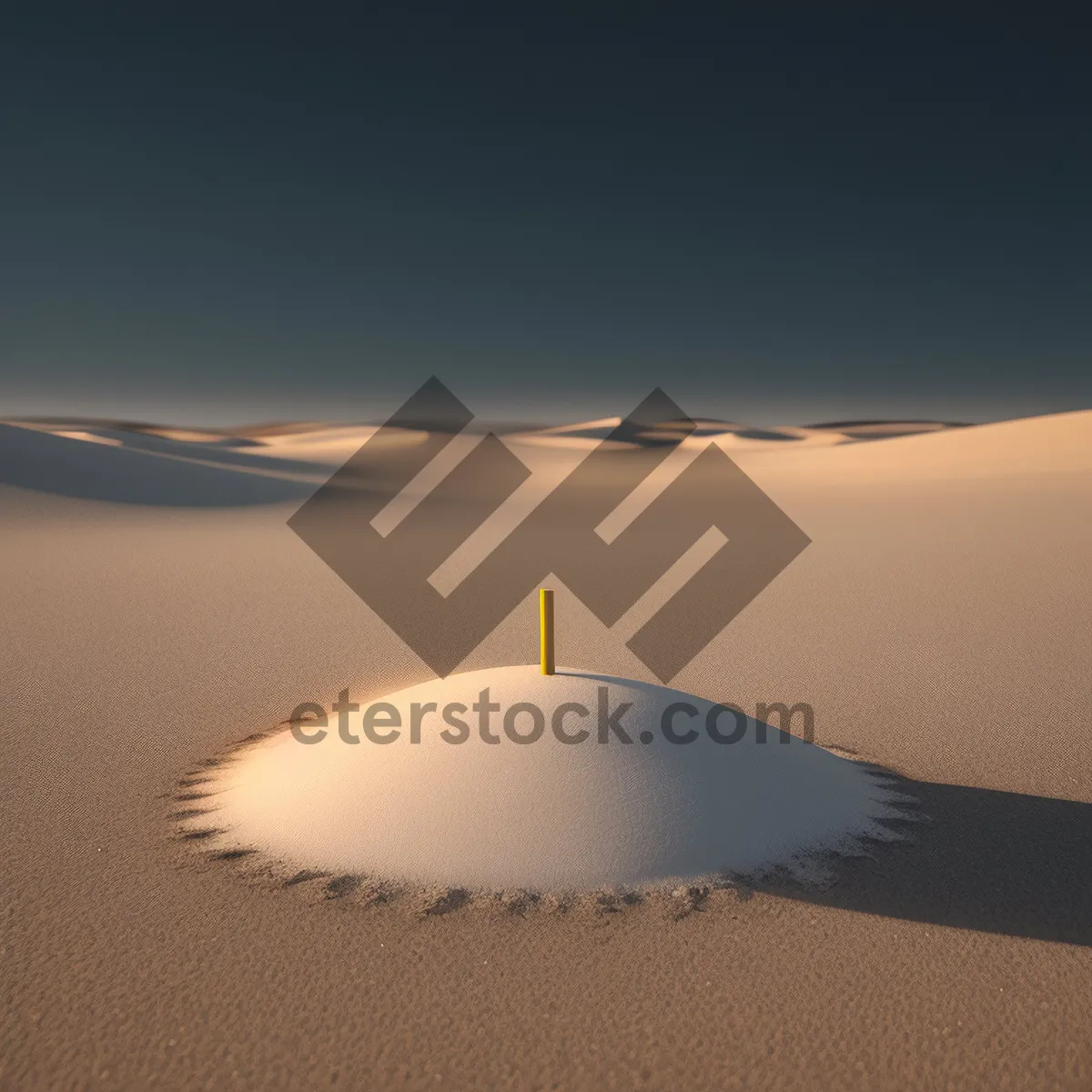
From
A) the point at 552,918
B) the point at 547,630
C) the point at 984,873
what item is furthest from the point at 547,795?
the point at 984,873

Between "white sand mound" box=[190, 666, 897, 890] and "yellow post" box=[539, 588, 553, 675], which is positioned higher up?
"yellow post" box=[539, 588, 553, 675]

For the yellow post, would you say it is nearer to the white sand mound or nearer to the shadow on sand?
the white sand mound

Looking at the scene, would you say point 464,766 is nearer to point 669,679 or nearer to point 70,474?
point 669,679

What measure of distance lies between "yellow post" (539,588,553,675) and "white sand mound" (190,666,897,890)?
3.6 inches

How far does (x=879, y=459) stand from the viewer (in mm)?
37938

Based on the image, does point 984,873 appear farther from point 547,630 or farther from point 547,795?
point 547,630

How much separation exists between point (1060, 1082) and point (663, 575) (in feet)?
35.3

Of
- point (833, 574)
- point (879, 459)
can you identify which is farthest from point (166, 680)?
point (879, 459)

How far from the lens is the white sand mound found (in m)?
4.27

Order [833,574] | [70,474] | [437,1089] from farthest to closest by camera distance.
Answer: [70,474] → [833,574] → [437,1089]

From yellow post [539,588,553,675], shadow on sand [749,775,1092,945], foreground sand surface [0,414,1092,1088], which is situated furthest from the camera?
yellow post [539,588,553,675]

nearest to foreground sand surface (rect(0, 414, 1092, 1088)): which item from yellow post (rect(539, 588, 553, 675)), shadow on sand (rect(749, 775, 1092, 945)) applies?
shadow on sand (rect(749, 775, 1092, 945))

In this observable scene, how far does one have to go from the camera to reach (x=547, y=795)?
454cm

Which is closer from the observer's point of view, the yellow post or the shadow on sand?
the shadow on sand
